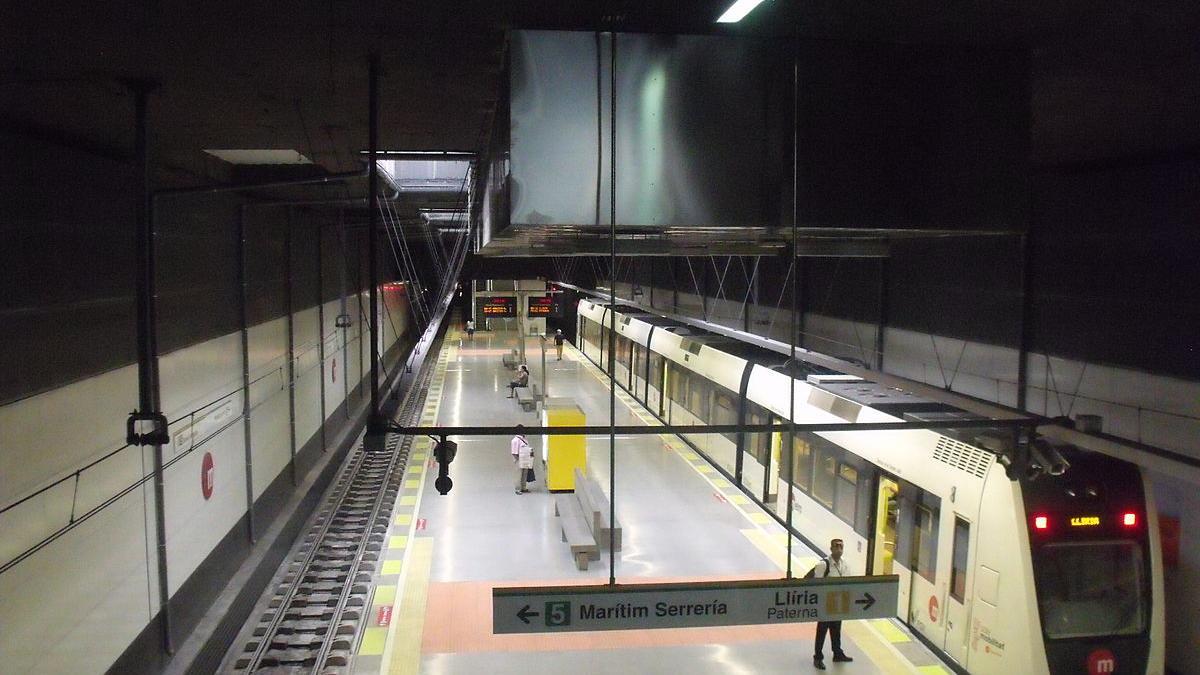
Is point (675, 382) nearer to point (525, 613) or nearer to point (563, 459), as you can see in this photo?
point (563, 459)

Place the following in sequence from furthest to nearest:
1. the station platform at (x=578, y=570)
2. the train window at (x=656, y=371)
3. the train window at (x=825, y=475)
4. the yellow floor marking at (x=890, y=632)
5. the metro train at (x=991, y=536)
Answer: the train window at (x=656, y=371)
the train window at (x=825, y=475)
the yellow floor marking at (x=890, y=632)
the station platform at (x=578, y=570)
the metro train at (x=991, y=536)

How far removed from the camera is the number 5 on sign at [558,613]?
506 centimetres

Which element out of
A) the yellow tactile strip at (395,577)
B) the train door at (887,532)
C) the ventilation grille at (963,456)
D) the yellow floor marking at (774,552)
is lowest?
the yellow tactile strip at (395,577)

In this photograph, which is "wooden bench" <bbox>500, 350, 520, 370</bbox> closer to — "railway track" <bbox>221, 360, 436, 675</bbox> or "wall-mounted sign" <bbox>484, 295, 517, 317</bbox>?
"wall-mounted sign" <bbox>484, 295, 517, 317</bbox>

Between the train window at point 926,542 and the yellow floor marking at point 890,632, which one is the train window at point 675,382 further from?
the train window at point 926,542

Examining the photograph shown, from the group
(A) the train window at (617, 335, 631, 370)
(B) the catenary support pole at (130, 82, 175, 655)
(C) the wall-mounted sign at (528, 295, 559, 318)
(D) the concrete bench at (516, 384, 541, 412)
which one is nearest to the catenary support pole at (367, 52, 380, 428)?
(B) the catenary support pole at (130, 82, 175, 655)

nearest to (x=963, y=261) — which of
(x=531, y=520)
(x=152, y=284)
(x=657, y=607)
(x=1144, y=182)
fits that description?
(x=1144, y=182)

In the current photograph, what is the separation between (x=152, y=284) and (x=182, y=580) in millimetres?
2835

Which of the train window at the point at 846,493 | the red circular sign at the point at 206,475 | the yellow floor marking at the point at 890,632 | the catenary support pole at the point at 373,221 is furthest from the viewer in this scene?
the train window at the point at 846,493

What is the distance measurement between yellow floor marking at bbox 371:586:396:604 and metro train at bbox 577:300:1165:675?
14.3 ft

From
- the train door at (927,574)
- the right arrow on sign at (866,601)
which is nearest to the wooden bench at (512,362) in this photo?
the train door at (927,574)

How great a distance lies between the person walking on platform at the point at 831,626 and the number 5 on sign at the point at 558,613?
10.3 feet

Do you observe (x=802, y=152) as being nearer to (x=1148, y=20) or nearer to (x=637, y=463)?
(x=1148, y=20)

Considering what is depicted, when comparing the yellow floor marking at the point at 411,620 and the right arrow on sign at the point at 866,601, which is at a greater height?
the right arrow on sign at the point at 866,601
